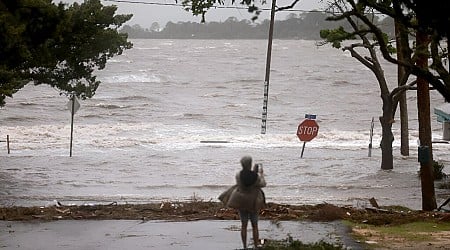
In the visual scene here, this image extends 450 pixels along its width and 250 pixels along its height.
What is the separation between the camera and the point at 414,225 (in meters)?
13.9

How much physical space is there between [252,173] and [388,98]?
58.0 feet

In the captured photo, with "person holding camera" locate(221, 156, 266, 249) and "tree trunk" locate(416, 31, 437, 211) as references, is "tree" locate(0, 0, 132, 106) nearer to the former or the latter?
"person holding camera" locate(221, 156, 266, 249)

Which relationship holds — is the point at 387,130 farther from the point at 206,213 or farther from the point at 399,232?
the point at 399,232

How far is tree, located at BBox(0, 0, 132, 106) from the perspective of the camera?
1511 cm

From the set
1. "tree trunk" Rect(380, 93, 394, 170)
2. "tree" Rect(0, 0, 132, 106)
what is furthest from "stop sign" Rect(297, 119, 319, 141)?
"tree" Rect(0, 0, 132, 106)

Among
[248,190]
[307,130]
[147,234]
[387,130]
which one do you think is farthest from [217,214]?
[307,130]

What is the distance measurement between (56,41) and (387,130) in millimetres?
12214

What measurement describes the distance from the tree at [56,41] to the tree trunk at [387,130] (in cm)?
866

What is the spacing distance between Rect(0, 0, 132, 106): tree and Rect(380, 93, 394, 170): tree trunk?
8.66 metres

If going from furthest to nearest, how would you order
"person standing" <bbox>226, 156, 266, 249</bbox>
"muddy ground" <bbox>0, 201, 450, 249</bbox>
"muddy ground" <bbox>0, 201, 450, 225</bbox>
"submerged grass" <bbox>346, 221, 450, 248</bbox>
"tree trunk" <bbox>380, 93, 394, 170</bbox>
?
"tree trunk" <bbox>380, 93, 394, 170</bbox> → "muddy ground" <bbox>0, 201, 450, 225</bbox> → "muddy ground" <bbox>0, 201, 450, 249</bbox> → "submerged grass" <bbox>346, 221, 450, 248</bbox> → "person standing" <bbox>226, 156, 266, 249</bbox>

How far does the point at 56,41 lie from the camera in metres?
19.2

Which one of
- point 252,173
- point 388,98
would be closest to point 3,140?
point 388,98

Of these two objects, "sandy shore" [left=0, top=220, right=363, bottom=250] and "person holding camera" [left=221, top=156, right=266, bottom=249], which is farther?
"sandy shore" [left=0, top=220, right=363, bottom=250]

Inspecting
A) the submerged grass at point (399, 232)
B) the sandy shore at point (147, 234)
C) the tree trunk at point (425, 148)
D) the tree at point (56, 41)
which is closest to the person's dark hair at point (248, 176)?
the sandy shore at point (147, 234)
